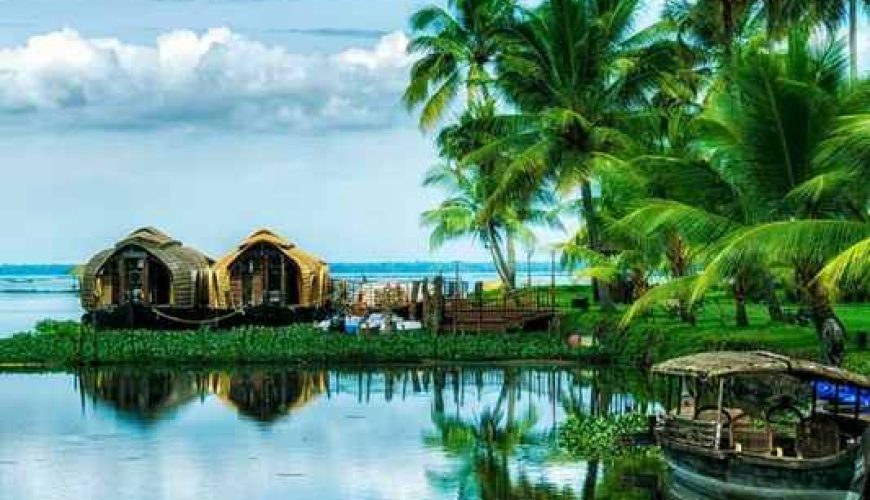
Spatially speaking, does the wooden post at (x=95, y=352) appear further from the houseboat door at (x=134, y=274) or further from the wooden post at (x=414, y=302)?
the wooden post at (x=414, y=302)

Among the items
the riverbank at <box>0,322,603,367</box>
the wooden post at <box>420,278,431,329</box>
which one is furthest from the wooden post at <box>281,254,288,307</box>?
the riverbank at <box>0,322,603,367</box>

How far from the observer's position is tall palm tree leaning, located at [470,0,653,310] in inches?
1169

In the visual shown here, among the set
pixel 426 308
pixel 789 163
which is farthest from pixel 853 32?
pixel 426 308

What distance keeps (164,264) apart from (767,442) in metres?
26.1

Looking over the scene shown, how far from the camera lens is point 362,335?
31.8 m

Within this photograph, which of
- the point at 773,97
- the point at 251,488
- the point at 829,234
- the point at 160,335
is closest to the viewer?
the point at 251,488

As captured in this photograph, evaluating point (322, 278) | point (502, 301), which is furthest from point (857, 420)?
point (322, 278)

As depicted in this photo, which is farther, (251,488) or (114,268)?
(114,268)

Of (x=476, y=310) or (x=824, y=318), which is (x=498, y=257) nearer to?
(x=476, y=310)

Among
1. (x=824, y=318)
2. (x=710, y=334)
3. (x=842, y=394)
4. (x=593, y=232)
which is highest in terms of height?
(x=593, y=232)

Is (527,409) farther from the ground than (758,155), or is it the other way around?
(758,155)

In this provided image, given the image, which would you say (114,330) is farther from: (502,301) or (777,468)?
(777,468)

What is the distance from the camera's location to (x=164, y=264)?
125 feet

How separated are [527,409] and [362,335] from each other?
10.5 metres
